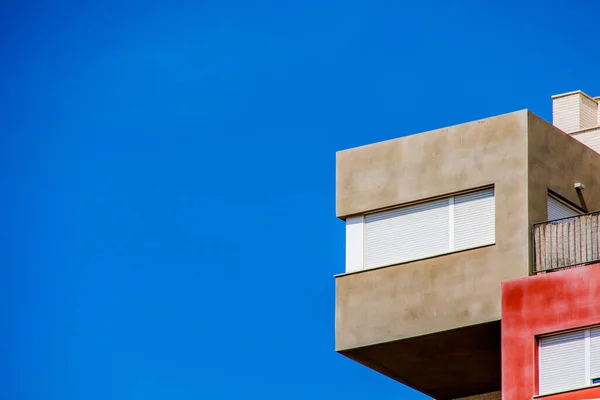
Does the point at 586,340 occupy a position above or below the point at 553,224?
below

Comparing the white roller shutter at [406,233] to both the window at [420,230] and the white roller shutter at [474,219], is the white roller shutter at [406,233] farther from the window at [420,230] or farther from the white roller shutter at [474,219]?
the white roller shutter at [474,219]

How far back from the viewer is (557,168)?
44094 mm

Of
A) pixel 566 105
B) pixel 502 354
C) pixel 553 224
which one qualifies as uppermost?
pixel 566 105

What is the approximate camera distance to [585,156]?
149ft

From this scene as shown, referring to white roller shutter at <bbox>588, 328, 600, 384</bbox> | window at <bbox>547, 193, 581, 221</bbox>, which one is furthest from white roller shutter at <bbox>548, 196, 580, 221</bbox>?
white roller shutter at <bbox>588, 328, 600, 384</bbox>

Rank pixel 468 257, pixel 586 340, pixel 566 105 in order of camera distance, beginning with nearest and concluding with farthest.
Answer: pixel 586 340 → pixel 468 257 → pixel 566 105

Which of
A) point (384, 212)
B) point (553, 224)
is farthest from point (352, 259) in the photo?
point (553, 224)

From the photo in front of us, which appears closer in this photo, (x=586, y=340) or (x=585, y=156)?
(x=586, y=340)

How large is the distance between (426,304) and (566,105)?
10.7 m

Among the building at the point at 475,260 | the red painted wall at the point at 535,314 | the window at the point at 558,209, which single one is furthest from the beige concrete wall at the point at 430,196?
the red painted wall at the point at 535,314

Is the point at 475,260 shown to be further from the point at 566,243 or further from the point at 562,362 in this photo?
the point at 562,362

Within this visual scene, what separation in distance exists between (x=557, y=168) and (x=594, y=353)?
523cm

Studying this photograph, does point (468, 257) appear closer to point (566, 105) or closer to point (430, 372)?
point (430, 372)

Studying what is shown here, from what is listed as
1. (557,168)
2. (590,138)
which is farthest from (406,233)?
(590,138)
